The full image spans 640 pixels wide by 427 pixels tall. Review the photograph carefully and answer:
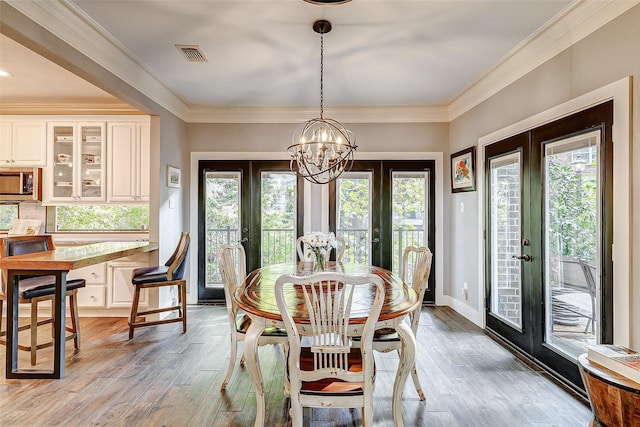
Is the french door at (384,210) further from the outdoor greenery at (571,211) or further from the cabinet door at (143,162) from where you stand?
the cabinet door at (143,162)

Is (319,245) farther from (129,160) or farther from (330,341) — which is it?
(129,160)

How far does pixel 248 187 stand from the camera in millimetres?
4641

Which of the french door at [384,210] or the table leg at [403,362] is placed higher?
the french door at [384,210]

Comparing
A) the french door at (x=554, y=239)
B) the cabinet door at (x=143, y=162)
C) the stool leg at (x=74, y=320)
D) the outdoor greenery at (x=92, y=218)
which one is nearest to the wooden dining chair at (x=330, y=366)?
the french door at (x=554, y=239)

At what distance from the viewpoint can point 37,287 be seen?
8.98ft

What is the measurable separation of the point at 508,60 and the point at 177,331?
14.1 feet

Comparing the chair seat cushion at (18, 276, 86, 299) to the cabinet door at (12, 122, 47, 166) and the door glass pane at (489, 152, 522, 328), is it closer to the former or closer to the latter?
the cabinet door at (12, 122, 47, 166)

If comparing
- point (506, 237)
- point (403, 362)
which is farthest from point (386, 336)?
point (506, 237)

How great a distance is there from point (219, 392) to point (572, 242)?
2819 mm

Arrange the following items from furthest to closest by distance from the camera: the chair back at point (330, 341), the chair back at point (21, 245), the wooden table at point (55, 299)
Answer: the chair back at point (21, 245) < the wooden table at point (55, 299) < the chair back at point (330, 341)

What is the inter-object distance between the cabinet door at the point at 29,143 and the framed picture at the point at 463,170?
5154 millimetres

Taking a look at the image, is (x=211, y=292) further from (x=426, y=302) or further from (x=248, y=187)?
(x=426, y=302)

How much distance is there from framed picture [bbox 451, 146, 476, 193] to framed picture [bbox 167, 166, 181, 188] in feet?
11.9

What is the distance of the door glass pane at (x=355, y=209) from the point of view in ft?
15.3
